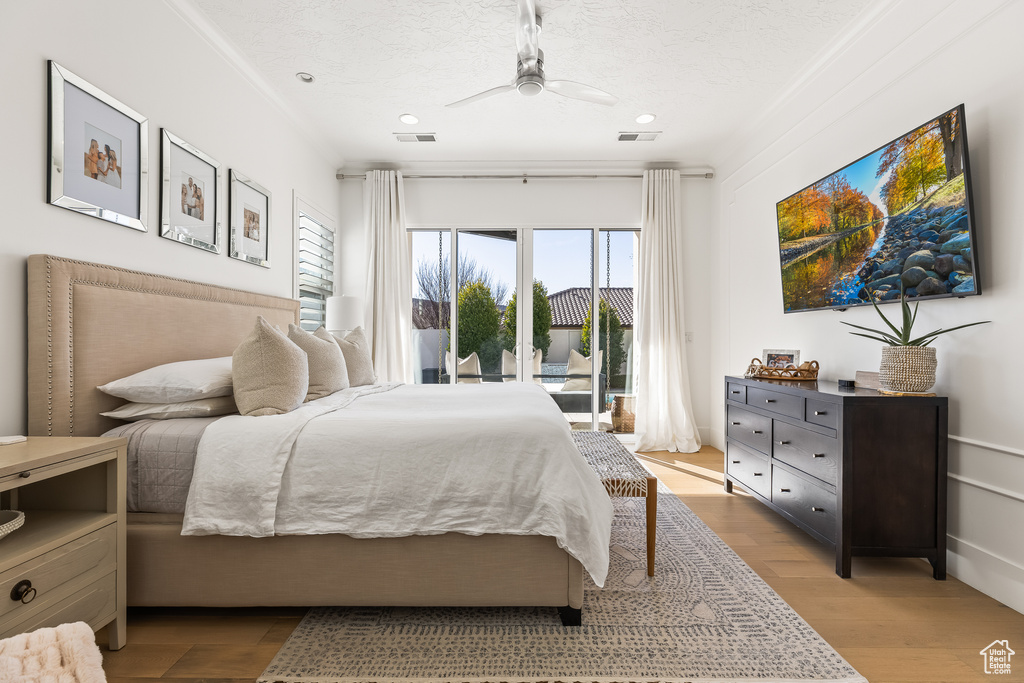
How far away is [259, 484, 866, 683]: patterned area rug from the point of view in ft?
5.10

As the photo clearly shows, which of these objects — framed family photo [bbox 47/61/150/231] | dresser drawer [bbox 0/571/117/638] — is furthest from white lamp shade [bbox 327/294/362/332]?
dresser drawer [bbox 0/571/117/638]

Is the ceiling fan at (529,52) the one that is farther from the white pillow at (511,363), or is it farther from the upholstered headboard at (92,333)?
the white pillow at (511,363)

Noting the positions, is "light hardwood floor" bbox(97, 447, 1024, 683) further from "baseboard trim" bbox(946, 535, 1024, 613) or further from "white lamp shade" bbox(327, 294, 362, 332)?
"white lamp shade" bbox(327, 294, 362, 332)

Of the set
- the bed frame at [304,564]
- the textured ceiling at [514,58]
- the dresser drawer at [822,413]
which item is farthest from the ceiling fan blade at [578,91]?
the bed frame at [304,564]

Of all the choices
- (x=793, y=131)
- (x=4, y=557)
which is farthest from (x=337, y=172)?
(x=4, y=557)

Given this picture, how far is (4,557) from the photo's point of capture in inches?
50.4

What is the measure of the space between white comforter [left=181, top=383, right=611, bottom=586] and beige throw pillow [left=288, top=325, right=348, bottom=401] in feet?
2.58

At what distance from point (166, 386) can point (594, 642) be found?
6.17 ft

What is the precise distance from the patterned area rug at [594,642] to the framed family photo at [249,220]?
2299 mm

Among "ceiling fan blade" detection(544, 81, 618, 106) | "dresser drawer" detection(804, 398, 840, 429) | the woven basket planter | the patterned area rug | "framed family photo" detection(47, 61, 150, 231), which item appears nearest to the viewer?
the patterned area rug

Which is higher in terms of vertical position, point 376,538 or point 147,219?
point 147,219

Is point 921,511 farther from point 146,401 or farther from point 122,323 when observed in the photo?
point 122,323

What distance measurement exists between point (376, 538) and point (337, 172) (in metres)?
4.12
